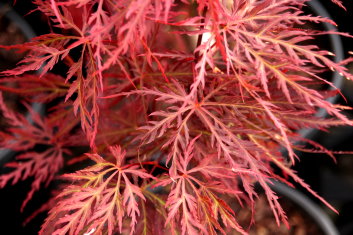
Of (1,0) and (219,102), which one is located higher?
(219,102)

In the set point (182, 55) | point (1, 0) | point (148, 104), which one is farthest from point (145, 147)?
point (1, 0)

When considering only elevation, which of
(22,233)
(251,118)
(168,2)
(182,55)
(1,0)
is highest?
(168,2)

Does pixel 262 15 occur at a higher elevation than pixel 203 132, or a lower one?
higher

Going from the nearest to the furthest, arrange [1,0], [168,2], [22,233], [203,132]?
[168,2], [203,132], [22,233], [1,0]

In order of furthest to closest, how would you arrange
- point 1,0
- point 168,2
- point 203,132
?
1. point 1,0
2. point 203,132
3. point 168,2

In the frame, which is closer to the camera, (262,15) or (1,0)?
(262,15)

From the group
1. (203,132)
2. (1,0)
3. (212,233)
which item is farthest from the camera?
(1,0)

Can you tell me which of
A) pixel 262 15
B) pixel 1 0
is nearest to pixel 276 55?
pixel 262 15

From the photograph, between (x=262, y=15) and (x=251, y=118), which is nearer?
(x=262, y=15)

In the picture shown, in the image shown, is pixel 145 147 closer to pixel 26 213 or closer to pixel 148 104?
pixel 148 104

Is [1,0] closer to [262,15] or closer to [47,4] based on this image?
[47,4]
